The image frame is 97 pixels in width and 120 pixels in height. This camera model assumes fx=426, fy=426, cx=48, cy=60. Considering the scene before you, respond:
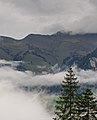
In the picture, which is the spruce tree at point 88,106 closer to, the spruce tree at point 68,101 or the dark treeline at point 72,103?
the dark treeline at point 72,103

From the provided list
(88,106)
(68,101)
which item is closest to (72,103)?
(68,101)

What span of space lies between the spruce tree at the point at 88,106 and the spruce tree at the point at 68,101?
1156mm

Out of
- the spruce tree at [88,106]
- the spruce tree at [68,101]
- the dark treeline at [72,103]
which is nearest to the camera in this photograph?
the spruce tree at [88,106]

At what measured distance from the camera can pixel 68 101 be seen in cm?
4025

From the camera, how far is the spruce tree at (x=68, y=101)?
3988 cm

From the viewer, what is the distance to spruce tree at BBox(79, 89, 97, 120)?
125ft

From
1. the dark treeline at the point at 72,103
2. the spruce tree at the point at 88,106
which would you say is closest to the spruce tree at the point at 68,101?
the dark treeline at the point at 72,103

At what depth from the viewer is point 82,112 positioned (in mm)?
39031

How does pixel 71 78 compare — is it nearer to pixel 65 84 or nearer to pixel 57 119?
pixel 65 84

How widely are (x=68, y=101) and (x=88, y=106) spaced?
2.66m

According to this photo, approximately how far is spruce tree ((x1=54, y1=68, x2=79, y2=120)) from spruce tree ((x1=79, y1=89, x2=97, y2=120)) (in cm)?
116

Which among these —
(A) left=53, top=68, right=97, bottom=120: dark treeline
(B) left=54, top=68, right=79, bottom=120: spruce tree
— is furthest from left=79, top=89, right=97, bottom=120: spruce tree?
(B) left=54, top=68, right=79, bottom=120: spruce tree

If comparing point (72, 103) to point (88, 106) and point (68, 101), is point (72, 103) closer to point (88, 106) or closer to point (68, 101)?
point (68, 101)

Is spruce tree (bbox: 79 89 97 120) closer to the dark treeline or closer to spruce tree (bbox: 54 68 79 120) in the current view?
the dark treeline
